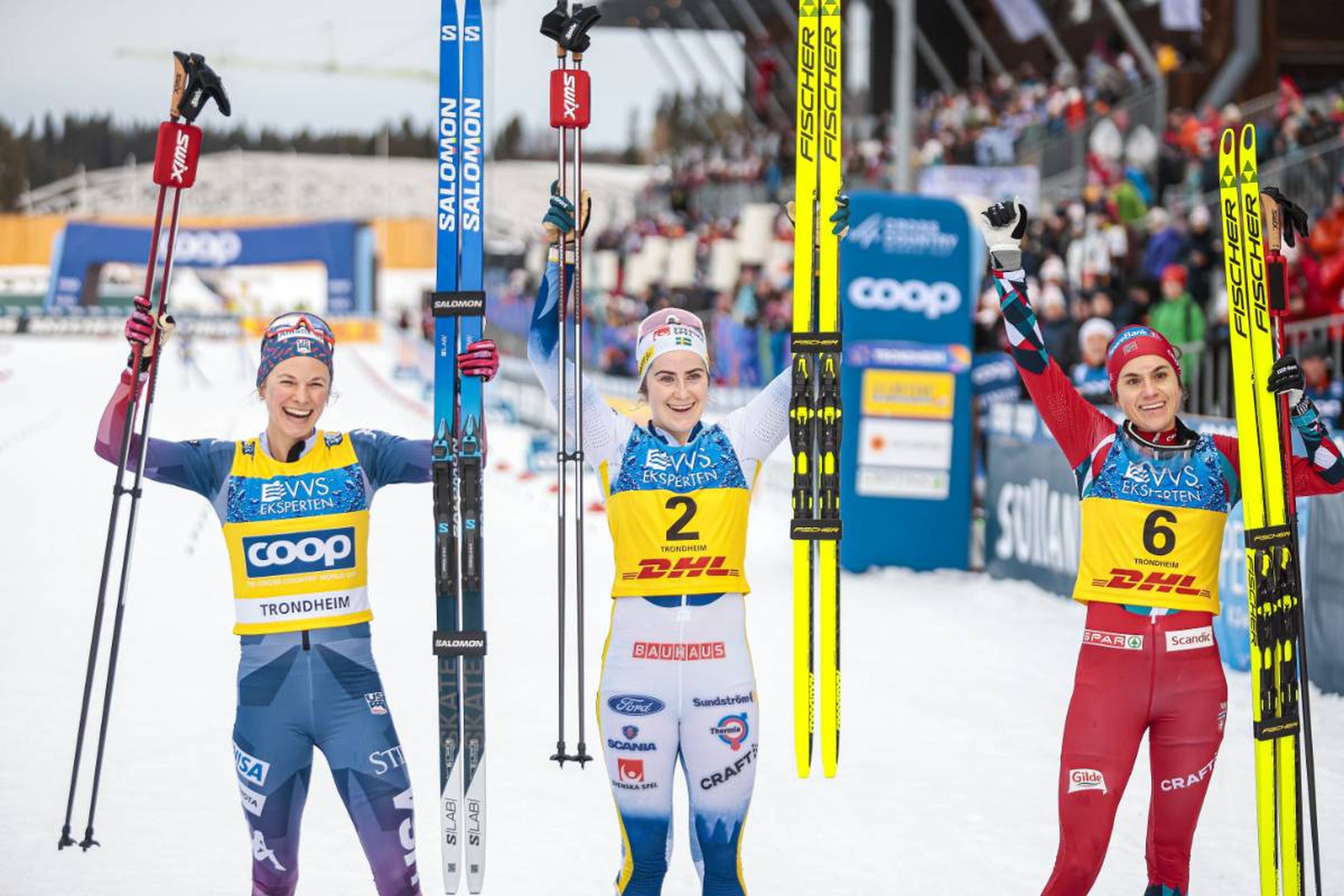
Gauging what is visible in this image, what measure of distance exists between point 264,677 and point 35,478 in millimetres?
14685

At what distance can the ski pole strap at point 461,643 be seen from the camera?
440cm

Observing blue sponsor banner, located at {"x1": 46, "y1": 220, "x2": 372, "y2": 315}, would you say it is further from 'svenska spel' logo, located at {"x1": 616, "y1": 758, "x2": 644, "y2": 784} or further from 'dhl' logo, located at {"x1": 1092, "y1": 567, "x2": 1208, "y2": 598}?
'dhl' logo, located at {"x1": 1092, "y1": 567, "x2": 1208, "y2": 598}

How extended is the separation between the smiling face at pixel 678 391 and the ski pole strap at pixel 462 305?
589 millimetres

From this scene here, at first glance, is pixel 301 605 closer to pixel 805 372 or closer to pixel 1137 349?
pixel 805 372

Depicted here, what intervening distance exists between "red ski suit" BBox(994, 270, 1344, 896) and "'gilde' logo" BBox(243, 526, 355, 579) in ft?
7.10

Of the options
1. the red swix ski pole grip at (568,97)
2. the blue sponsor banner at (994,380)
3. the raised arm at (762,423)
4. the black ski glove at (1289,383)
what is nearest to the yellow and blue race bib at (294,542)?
the raised arm at (762,423)

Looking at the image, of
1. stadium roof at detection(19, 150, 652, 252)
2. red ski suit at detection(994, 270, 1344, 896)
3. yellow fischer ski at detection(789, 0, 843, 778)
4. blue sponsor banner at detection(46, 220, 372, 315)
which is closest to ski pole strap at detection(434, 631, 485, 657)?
yellow fischer ski at detection(789, 0, 843, 778)

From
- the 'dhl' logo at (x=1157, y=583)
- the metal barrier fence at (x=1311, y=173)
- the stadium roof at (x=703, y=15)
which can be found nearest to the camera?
the 'dhl' logo at (x=1157, y=583)

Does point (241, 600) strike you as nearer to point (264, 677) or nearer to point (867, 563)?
point (264, 677)

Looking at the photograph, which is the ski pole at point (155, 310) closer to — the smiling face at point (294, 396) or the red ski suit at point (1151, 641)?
the smiling face at point (294, 396)

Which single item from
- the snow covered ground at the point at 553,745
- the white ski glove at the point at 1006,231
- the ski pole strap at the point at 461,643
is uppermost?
the white ski glove at the point at 1006,231

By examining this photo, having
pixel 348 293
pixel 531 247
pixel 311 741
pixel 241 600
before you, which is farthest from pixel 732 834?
pixel 348 293

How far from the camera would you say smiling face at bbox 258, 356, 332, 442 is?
4180 mm

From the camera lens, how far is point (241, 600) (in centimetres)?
414
